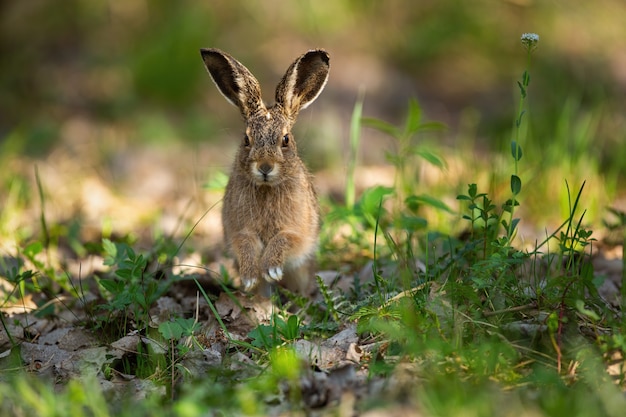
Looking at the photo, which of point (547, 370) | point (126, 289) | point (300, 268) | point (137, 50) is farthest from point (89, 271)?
point (137, 50)

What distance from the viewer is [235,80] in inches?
190

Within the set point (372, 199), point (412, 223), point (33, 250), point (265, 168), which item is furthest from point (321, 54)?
point (33, 250)

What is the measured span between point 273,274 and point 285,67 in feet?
21.8

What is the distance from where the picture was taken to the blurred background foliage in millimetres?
8750

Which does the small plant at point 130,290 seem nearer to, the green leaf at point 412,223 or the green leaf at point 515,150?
the green leaf at point 412,223

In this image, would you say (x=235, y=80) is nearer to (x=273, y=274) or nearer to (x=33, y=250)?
(x=273, y=274)

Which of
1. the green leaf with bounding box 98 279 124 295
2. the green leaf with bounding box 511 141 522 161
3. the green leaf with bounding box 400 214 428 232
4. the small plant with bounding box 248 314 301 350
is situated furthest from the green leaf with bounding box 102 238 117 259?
the green leaf with bounding box 511 141 522 161

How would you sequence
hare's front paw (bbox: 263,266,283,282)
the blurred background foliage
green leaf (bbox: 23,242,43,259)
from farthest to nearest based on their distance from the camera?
1. the blurred background foliage
2. green leaf (bbox: 23,242,43,259)
3. hare's front paw (bbox: 263,266,283,282)

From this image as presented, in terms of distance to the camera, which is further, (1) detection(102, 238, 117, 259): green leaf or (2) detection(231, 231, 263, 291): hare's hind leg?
(2) detection(231, 231, 263, 291): hare's hind leg

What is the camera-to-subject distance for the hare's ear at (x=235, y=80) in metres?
4.80

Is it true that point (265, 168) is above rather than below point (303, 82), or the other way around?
below

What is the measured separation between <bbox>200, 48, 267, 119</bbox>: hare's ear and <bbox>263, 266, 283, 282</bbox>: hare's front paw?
0.98m

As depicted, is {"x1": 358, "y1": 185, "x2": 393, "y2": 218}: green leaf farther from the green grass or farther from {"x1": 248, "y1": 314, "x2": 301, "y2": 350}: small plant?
{"x1": 248, "y1": 314, "x2": 301, "y2": 350}: small plant

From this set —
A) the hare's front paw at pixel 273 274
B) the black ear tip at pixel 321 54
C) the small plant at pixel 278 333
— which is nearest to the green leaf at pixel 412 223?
the hare's front paw at pixel 273 274
